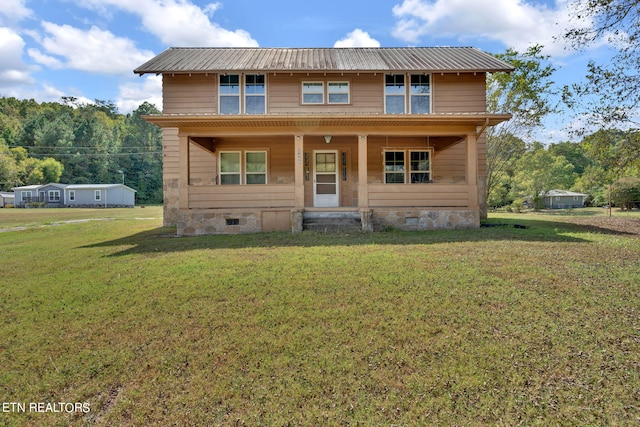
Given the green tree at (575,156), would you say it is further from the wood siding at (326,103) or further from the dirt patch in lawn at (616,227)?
the wood siding at (326,103)

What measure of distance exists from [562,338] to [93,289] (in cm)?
577

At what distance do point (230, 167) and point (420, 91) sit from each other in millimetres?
7682

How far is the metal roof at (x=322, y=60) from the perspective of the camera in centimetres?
1221

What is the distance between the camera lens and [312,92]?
497 inches

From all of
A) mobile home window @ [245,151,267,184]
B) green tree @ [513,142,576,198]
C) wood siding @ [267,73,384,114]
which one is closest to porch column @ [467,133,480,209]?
wood siding @ [267,73,384,114]

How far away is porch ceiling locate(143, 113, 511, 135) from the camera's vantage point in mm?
9461

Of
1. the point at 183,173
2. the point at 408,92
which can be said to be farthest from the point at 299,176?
the point at 408,92

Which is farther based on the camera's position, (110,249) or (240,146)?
(240,146)

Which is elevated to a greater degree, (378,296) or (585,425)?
(378,296)

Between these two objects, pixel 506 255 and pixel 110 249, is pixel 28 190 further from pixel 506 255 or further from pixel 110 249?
pixel 506 255

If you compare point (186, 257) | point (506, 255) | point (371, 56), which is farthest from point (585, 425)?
point (371, 56)

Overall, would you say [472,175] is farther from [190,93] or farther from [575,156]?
[575,156]

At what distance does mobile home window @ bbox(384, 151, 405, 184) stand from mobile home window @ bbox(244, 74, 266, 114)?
5.07 metres

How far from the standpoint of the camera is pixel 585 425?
2.24 metres
